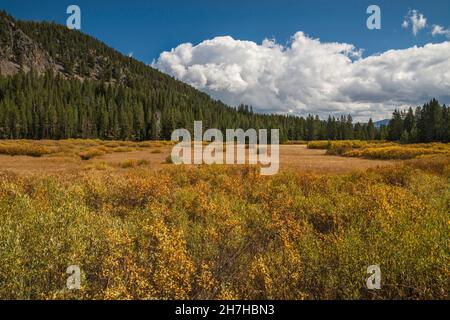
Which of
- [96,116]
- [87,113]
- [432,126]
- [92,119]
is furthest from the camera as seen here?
[87,113]

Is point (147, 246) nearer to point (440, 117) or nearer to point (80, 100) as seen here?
point (440, 117)

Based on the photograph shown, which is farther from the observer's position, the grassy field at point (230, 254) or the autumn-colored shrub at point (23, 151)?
the autumn-colored shrub at point (23, 151)

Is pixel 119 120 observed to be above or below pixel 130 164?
above

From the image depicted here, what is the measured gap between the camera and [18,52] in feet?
563

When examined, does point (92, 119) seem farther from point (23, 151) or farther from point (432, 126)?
point (432, 126)

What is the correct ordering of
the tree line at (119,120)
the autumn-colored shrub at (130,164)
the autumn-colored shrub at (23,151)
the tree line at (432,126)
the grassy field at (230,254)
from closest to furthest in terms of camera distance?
the grassy field at (230,254), the autumn-colored shrub at (130,164), the autumn-colored shrub at (23,151), the tree line at (432,126), the tree line at (119,120)

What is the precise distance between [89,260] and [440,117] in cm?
8848

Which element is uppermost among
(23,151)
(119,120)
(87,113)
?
(87,113)

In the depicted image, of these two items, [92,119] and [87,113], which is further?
[87,113]

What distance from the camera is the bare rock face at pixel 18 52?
16350 cm

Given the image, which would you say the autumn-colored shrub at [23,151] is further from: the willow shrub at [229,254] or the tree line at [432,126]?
the tree line at [432,126]

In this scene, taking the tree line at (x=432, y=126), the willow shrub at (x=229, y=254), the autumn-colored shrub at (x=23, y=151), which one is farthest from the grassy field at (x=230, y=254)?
the tree line at (x=432, y=126)

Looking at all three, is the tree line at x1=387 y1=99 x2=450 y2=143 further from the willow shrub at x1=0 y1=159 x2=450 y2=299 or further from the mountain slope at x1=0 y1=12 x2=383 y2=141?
the willow shrub at x1=0 y1=159 x2=450 y2=299

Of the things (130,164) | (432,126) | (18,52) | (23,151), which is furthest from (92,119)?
(18,52)
